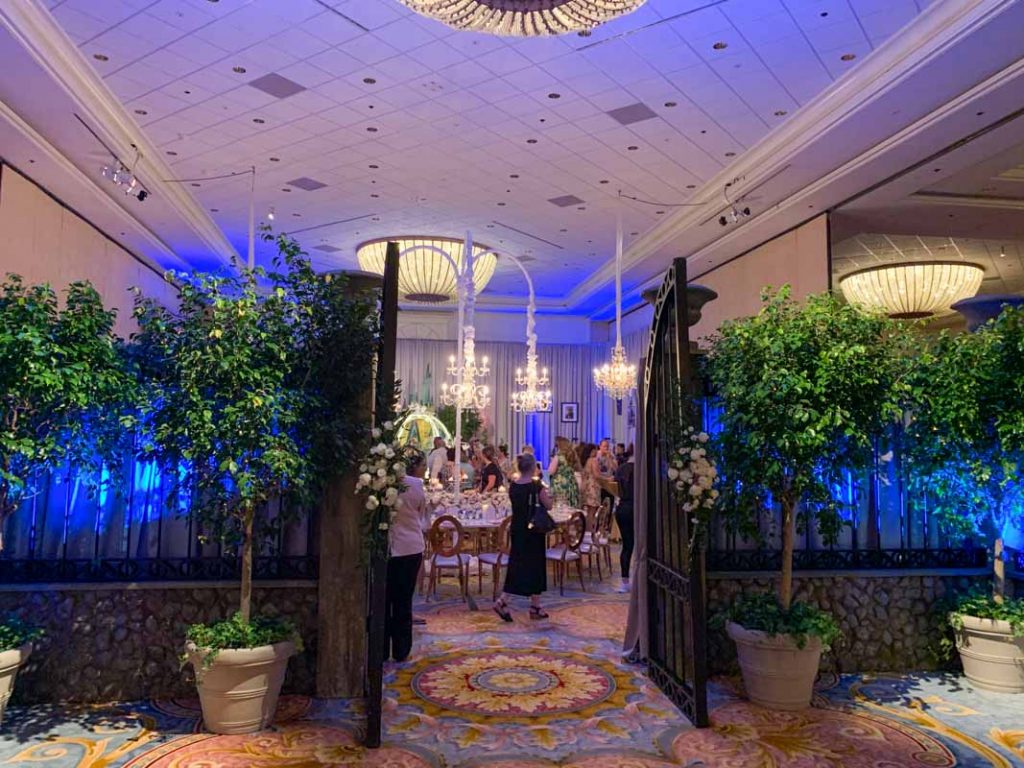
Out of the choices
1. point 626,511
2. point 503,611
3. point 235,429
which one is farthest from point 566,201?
point 235,429

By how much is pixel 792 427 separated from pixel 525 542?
2951mm

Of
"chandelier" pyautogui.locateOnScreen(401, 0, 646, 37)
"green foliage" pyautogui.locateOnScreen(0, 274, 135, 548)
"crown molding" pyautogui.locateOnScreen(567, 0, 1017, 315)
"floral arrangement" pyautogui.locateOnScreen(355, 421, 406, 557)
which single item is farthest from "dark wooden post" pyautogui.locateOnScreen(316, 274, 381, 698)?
"crown molding" pyautogui.locateOnScreen(567, 0, 1017, 315)

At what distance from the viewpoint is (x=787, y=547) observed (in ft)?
15.7

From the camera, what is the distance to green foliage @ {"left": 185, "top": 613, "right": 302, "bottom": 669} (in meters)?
4.08

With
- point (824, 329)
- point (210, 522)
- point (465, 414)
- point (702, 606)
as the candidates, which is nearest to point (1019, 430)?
point (824, 329)

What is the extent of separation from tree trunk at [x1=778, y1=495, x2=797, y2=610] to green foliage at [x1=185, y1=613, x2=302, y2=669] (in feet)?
10.2

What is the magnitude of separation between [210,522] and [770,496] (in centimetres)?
366

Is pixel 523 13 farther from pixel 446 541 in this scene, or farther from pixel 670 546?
pixel 446 541

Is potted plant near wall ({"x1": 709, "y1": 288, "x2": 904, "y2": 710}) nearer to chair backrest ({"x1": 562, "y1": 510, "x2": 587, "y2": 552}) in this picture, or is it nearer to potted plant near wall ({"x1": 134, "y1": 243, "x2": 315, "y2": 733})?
potted plant near wall ({"x1": 134, "y1": 243, "x2": 315, "y2": 733})

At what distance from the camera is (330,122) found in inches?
286

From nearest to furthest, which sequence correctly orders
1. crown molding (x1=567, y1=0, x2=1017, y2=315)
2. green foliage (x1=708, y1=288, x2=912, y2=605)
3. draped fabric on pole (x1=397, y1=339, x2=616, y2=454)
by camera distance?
green foliage (x1=708, y1=288, x2=912, y2=605), crown molding (x1=567, y1=0, x2=1017, y2=315), draped fabric on pole (x1=397, y1=339, x2=616, y2=454)

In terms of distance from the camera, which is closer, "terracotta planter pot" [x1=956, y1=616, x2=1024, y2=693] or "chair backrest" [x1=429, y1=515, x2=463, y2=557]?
"terracotta planter pot" [x1=956, y1=616, x2=1024, y2=693]

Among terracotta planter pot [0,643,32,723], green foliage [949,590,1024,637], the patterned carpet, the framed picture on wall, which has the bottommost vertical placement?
the patterned carpet

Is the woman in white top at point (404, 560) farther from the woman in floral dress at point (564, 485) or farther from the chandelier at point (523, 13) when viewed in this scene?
the woman in floral dress at point (564, 485)
